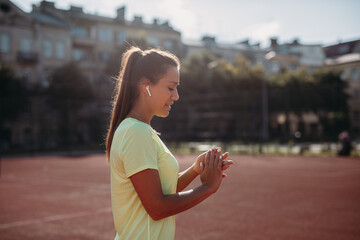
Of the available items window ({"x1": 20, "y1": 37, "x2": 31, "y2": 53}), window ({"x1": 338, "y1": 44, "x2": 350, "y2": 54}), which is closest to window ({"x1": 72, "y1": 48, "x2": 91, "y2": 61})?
window ({"x1": 20, "y1": 37, "x2": 31, "y2": 53})

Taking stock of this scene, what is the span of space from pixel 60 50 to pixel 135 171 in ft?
149

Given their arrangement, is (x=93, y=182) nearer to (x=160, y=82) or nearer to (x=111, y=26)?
(x=160, y=82)

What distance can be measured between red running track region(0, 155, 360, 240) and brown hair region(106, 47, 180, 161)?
14.1 feet

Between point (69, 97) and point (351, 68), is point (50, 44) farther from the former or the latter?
point (351, 68)

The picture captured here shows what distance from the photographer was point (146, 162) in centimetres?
197

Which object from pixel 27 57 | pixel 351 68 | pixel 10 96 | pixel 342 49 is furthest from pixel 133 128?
pixel 342 49

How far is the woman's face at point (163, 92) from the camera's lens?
A: 2.22 metres

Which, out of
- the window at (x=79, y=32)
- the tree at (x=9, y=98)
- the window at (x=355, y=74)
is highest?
the window at (x=79, y=32)

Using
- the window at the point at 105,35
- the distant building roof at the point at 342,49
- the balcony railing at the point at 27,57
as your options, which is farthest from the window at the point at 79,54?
A: the distant building roof at the point at 342,49

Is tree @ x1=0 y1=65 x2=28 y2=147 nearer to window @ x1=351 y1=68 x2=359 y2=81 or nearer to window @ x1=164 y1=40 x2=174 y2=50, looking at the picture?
window @ x1=164 y1=40 x2=174 y2=50

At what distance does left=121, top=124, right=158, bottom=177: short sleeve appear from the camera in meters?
1.97

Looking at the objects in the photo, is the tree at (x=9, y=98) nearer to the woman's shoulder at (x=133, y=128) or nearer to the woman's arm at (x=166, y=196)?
the woman's shoulder at (x=133, y=128)

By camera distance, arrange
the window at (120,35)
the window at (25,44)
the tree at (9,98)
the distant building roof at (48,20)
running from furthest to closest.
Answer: the window at (120,35)
the distant building roof at (48,20)
the window at (25,44)
the tree at (9,98)

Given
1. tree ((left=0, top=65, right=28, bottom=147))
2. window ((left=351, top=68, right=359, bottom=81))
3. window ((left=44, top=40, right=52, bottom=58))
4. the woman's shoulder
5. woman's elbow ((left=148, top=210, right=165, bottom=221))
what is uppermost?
window ((left=44, top=40, right=52, bottom=58))
